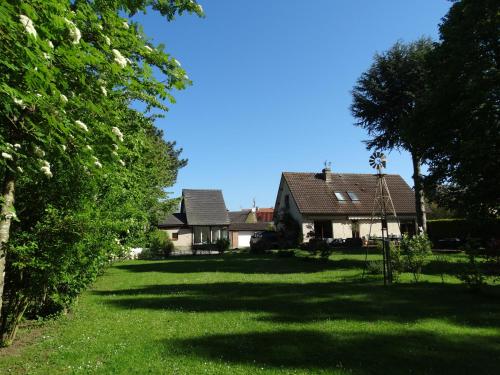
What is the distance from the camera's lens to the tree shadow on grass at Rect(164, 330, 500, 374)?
5488 millimetres

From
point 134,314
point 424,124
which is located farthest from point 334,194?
point 134,314

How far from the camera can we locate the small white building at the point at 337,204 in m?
35.8

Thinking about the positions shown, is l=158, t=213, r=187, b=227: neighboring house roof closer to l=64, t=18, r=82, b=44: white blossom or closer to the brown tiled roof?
the brown tiled roof

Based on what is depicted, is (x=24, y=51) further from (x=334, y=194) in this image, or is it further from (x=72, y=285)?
(x=334, y=194)

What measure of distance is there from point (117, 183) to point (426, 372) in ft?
24.4

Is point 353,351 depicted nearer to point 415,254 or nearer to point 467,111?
point 415,254

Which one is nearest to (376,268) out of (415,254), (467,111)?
(415,254)

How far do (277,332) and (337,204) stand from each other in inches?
1204

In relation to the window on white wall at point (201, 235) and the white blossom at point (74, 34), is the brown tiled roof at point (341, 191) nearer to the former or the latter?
the window on white wall at point (201, 235)

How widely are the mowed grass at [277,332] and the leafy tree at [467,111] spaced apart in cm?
472

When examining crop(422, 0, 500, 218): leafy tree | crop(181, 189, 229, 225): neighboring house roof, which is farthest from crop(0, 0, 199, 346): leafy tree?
crop(181, 189, 229, 225): neighboring house roof

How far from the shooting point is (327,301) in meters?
10.1

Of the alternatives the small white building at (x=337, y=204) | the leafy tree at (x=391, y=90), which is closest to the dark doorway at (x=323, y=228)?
the small white building at (x=337, y=204)

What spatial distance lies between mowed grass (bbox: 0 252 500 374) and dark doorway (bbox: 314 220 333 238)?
23.0m
